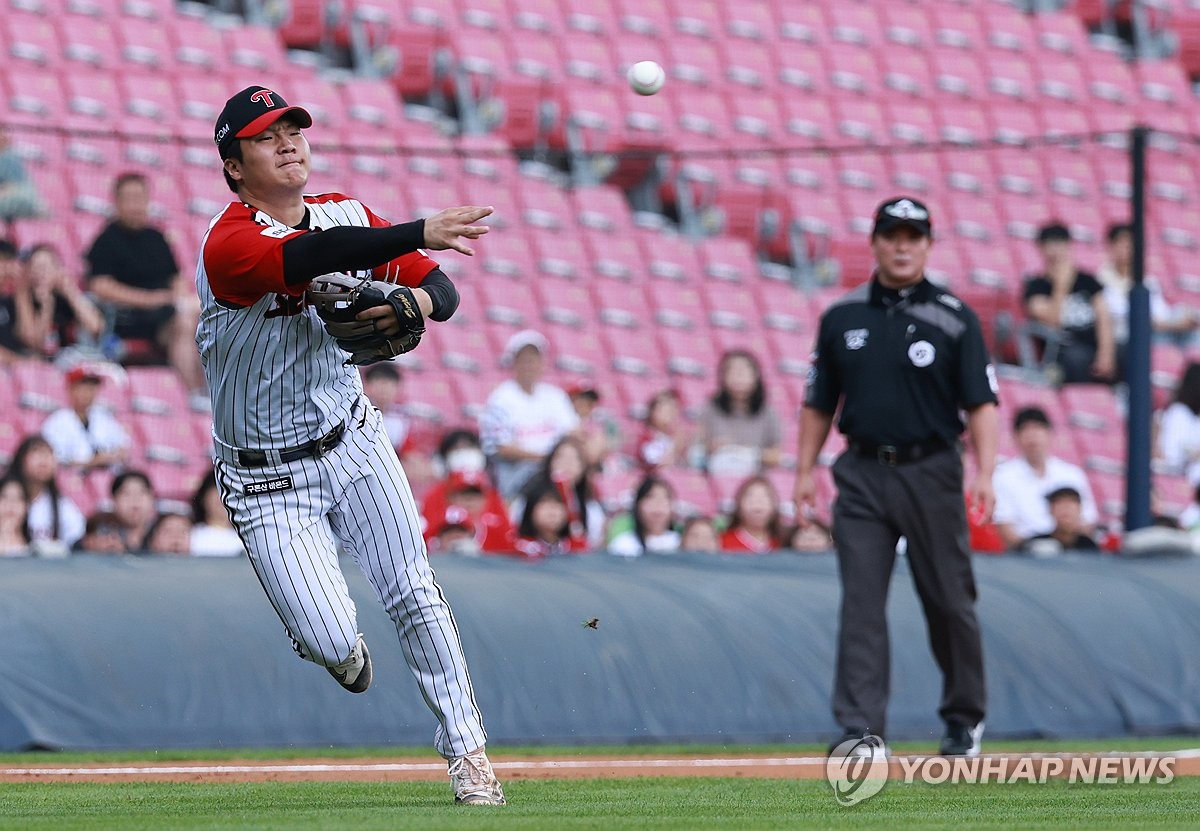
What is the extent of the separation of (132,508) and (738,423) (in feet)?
10.1

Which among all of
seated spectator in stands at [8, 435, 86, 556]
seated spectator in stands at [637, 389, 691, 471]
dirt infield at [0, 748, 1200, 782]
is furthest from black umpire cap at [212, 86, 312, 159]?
seated spectator in stands at [637, 389, 691, 471]

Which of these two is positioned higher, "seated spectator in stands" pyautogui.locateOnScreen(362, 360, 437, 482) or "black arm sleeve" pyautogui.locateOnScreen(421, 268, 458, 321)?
"black arm sleeve" pyautogui.locateOnScreen(421, 268, 458, 321)

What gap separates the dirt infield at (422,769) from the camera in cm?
576

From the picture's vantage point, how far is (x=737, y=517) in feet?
28.6

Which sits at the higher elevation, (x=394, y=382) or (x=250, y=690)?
(x=394, y=382)

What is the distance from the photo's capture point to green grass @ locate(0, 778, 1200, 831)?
13.6ft

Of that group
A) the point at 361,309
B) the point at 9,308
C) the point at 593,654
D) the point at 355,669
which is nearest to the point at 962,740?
the point at 593,654

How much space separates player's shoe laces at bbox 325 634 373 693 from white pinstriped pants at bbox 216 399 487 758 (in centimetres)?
5

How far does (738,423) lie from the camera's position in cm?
931

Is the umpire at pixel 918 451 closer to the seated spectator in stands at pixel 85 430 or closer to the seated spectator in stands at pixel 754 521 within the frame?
the seated spectator in stands at pixel 754 521

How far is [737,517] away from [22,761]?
12.0 ft

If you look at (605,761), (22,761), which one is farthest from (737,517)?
(22,761)

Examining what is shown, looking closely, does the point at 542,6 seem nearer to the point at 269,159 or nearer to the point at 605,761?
the point at 605,761

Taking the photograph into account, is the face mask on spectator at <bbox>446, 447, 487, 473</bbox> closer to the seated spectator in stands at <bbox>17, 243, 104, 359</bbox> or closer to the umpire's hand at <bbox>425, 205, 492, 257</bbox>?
the seated spectator in stands at <bbox>17, 243, 104, 359</bbox>
